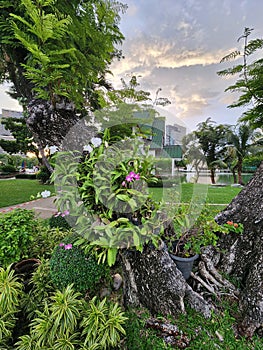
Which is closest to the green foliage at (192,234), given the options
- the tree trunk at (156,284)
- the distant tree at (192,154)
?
the tree trunk at (156,284)

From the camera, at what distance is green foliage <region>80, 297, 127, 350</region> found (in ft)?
4.79

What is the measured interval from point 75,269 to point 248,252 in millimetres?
1728

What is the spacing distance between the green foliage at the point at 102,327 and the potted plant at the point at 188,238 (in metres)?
0.72

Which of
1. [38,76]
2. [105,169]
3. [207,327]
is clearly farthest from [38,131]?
[207,327]

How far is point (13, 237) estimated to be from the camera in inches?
79.2

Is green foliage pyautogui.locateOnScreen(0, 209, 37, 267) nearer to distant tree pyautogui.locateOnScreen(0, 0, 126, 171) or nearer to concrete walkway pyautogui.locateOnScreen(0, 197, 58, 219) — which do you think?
distant tree pyautogui.locateOnScreen(0, 0, 126, 171)

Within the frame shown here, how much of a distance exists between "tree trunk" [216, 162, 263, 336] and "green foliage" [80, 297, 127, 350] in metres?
1.04

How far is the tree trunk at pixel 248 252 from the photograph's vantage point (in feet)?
5.49

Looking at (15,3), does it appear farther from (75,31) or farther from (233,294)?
(233,294)

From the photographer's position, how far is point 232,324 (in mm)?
1715

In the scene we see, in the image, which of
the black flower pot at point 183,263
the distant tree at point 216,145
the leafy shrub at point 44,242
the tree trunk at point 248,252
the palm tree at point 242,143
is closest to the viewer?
the tree trunk at point 248,252

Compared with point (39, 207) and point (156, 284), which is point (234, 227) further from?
point (39, 207)

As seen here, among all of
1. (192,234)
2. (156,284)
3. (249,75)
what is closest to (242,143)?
(249,75)

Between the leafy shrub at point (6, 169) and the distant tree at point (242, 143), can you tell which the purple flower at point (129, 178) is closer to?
the distant tree at point (242, 143)
